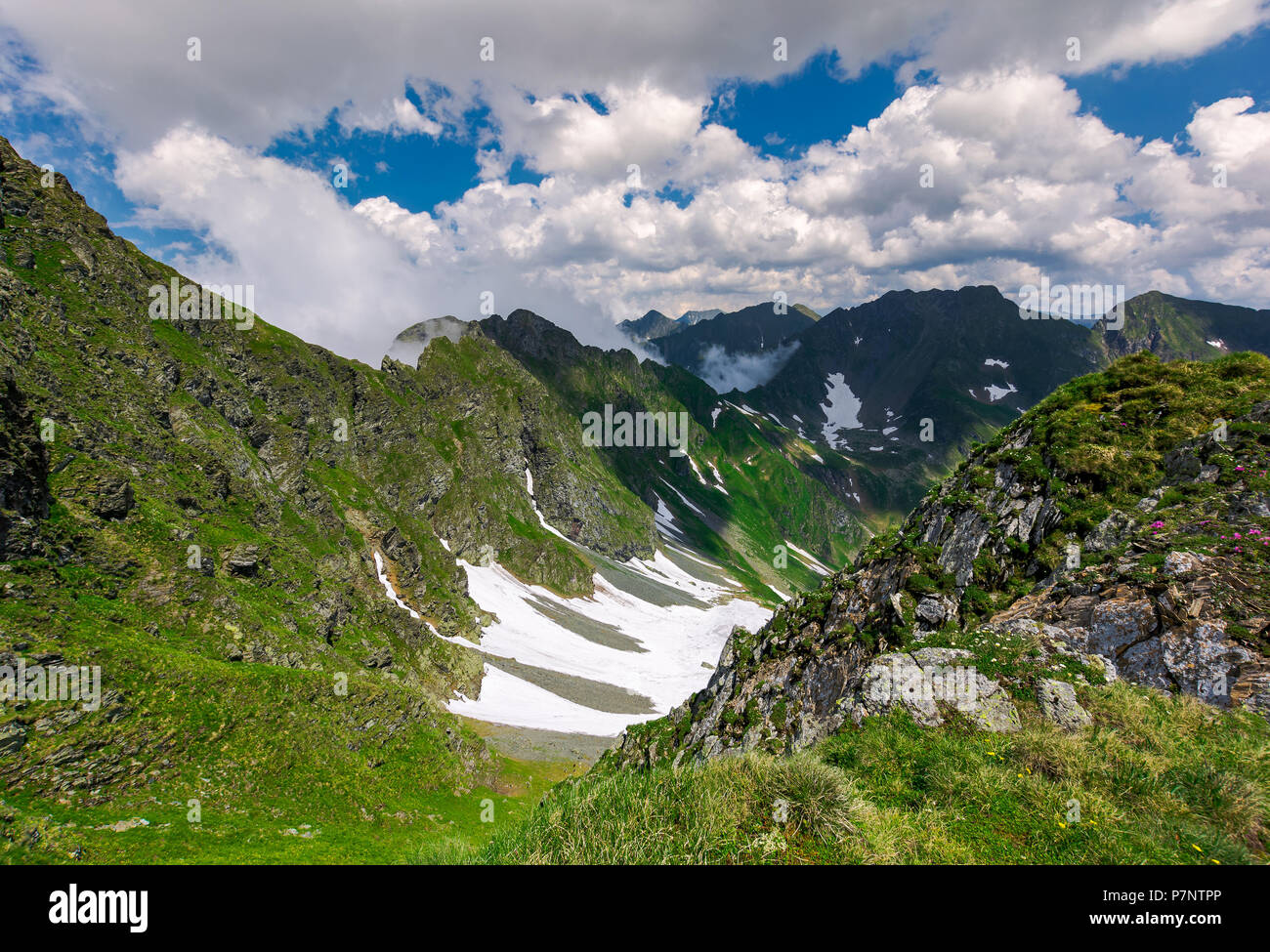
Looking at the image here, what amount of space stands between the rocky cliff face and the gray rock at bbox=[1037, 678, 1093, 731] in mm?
41

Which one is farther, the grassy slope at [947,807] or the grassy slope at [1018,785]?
the grassy slope at [1018,785]

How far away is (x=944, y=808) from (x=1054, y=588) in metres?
10.8

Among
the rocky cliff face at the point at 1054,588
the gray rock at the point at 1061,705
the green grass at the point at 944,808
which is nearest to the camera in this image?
the green grass at the point at 944,808

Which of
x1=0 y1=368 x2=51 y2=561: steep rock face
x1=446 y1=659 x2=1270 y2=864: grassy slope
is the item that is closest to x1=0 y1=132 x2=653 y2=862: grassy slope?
x1=0 y1=368 x2=51 y2=561: steep rock face

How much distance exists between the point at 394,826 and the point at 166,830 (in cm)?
1173

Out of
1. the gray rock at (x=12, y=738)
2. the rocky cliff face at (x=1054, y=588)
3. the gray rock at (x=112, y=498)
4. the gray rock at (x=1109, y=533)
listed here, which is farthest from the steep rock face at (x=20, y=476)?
the gray rock at (x=1109, y=533)

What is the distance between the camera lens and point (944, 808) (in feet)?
23.3

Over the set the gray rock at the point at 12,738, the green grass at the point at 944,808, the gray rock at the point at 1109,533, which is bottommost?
the gray rock at the point at 12,738

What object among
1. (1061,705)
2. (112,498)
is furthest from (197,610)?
(1061,705)

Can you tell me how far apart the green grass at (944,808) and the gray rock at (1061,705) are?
115 centimetres

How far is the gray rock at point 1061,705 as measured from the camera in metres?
9.94

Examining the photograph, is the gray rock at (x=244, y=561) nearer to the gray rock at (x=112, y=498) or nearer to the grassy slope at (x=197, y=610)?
the grassy slope at (x=197, y=610)

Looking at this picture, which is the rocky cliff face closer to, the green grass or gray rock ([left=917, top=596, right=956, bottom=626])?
gray rock ([left=917, top=596, right=956, bottom=626])

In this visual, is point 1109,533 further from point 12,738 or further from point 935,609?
point 12,738
